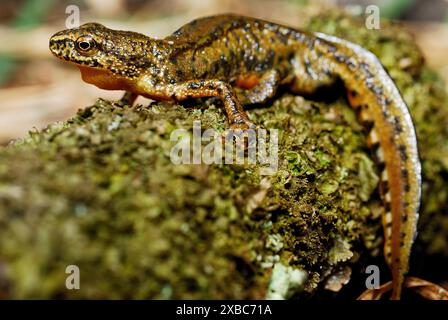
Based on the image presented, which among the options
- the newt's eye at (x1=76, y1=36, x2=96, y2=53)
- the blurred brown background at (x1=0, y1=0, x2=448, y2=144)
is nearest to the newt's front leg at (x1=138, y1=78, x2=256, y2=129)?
the newt's eye at (x1=76, y1=36, x2=96, y2=53)

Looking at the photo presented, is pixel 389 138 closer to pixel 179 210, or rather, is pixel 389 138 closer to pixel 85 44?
pixel 179 210

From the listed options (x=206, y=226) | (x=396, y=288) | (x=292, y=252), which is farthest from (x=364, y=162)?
(x=206, y=226)

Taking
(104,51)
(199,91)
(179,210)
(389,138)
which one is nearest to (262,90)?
(199,91)

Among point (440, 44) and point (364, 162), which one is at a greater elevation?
point (440, 44)

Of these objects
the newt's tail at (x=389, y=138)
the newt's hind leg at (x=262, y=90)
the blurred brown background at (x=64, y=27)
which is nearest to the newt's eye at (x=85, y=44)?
the newt's hind leg at (x=262, y=90)

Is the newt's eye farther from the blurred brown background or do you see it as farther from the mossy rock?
the blurred brown background
